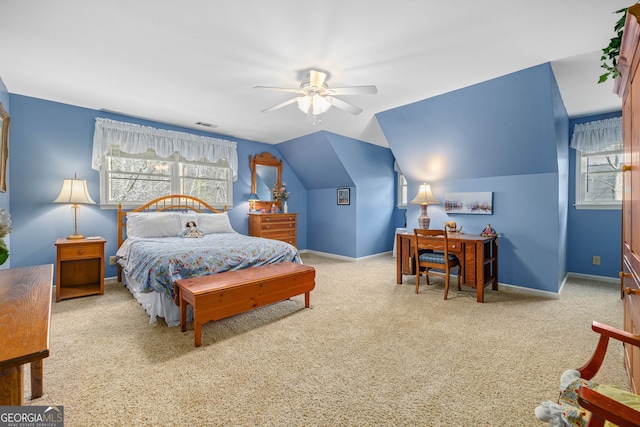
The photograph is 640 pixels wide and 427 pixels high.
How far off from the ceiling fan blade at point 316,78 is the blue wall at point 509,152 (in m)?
1.70

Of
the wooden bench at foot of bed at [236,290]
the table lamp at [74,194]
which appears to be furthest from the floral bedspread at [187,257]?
the table lamp at [74,194]

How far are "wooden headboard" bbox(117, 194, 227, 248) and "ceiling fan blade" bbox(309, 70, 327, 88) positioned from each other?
3.20 meters

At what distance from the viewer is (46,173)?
12.3 feet

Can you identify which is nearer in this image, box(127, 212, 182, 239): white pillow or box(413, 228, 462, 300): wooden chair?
box(413, 228, 462, 300): wooden chair

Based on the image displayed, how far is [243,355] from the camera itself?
7.16 ft

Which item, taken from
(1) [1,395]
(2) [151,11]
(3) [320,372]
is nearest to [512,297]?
(3) [320,372]

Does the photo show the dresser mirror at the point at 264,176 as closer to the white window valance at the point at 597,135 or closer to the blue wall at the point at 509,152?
the blue wall at the point at 509,152

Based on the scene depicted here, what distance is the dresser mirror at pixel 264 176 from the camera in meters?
5.83

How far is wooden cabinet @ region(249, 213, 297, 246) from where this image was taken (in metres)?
5.50

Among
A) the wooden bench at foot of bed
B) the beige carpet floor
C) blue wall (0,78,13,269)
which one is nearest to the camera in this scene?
the beige carpet floor

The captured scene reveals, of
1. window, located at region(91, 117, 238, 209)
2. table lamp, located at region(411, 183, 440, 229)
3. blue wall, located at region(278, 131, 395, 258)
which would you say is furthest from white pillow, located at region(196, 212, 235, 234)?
table lamp, located at region(411, 183, 440, 229)

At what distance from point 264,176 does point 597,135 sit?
5.51 m
